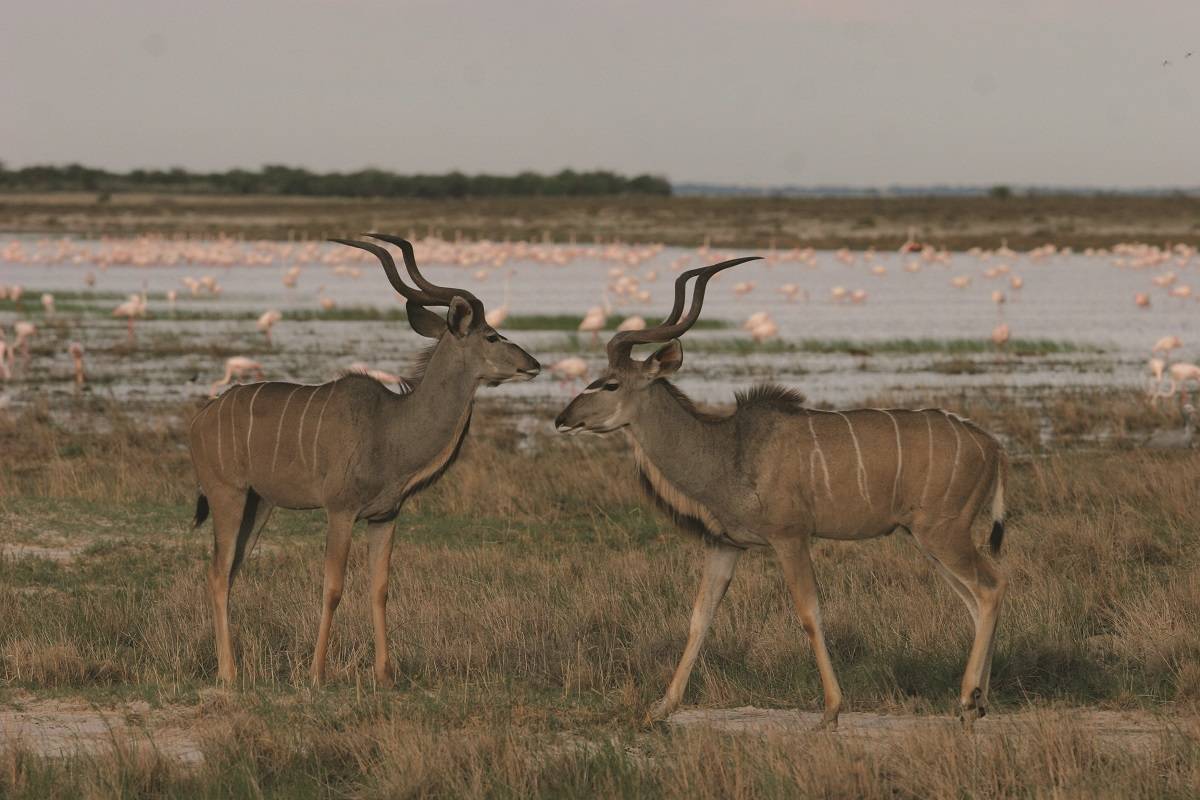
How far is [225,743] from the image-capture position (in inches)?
292

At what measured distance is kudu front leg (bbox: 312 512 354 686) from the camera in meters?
8.80

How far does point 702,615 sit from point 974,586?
1.34m

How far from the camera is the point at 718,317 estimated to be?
37.8 m

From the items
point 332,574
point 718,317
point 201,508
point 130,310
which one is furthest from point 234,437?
point 718,317

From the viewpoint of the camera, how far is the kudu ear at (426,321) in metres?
9.34

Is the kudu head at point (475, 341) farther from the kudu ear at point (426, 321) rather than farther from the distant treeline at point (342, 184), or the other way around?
the distant treeline at point (342, 184)

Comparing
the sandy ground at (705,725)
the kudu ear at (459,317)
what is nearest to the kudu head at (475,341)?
the kudu ear at (459,317)

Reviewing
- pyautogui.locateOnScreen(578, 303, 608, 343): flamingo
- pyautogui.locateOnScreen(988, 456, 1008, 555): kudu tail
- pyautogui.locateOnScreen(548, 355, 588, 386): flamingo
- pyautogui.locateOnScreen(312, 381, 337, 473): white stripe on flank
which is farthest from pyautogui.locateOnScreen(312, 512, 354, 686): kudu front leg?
pyautogui.locateOnScreen(578, 303, 608, 343): flamingo

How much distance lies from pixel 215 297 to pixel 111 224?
60.6m

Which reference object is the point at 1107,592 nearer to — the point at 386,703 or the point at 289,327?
the point at 386,703

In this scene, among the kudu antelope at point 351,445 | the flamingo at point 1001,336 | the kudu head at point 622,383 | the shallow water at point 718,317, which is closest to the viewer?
the kudu head at point 622,383

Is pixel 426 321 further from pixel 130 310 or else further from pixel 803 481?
pixel 130 310

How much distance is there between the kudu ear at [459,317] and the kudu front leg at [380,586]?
3.68 ft

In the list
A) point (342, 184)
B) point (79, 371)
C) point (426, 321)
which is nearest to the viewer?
point (426, 321)
